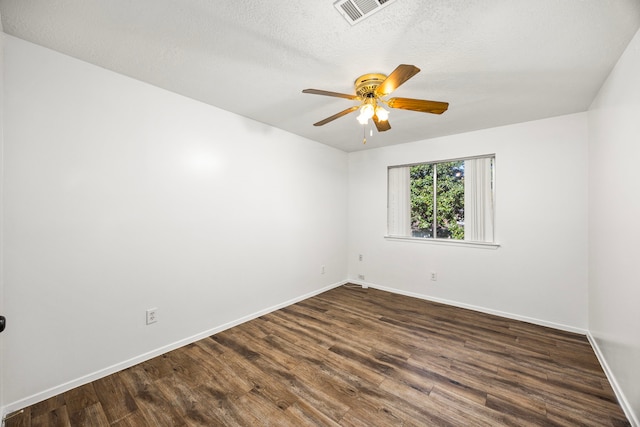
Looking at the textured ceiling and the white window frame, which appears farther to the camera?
the white window frame

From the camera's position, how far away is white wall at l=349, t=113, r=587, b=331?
286 centimetres

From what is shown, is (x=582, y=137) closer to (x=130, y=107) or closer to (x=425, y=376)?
(x=425, y=376)

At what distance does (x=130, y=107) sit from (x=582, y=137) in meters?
4.46

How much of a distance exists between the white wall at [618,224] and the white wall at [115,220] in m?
3.14

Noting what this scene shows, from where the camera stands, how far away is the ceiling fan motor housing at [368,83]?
2.02 metres

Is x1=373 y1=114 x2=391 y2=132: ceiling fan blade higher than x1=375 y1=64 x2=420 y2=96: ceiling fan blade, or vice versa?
x1=375 y1=64 x2=420 y2=96: ceiling fan blade

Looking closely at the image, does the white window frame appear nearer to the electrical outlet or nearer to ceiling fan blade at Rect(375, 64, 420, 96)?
ceiling fan blade at Rect(375, 64, 420, 96)

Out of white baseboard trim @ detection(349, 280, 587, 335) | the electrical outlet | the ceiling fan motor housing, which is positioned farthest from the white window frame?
the electrical outlet

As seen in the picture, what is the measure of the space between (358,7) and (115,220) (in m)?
2.31

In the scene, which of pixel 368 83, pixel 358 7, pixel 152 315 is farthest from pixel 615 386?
pixel 152 315

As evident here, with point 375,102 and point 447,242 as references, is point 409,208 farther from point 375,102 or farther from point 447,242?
point 375,102

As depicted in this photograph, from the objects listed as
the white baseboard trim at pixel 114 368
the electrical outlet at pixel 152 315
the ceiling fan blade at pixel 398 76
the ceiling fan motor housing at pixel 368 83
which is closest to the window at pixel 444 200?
the ceiling fan motor housing at pixel 368 83

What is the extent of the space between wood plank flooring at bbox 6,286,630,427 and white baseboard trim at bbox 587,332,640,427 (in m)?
0.04

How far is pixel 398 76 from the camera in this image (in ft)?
5.31
